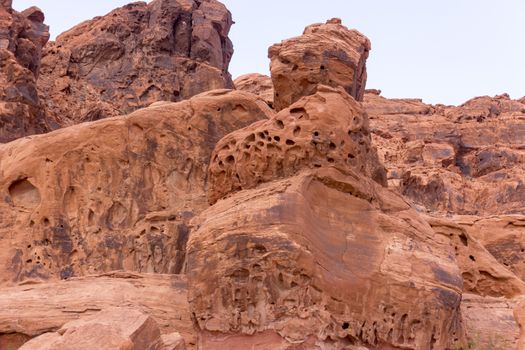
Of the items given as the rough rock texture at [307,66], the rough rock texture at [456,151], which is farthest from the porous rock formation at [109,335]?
the rough rock texture at [456,151]

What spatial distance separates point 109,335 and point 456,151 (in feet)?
144

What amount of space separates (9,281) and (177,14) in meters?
36.3

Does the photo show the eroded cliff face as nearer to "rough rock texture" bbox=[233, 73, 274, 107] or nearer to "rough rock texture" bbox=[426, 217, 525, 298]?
"rough rock texture" bbox=[426, 217, 525, 298]

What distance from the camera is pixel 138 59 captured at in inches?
1917

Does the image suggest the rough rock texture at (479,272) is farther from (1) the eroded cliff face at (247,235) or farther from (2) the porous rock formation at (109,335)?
(2) the porous rock formation at (109,335)

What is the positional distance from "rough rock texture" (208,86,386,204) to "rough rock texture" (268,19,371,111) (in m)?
4.38

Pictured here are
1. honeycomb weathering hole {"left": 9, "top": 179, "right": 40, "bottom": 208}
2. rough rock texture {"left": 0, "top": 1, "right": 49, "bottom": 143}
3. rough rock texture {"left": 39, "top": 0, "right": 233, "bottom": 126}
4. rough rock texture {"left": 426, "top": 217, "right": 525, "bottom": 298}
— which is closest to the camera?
rough rock texture {"left": 426, "top": 217, "right": 525, "bottom": 298}

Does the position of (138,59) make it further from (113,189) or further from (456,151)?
(113,189)

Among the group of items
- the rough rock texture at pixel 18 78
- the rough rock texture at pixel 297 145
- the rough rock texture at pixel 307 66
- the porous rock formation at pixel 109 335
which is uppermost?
the rough rock texture at pixel 18 78

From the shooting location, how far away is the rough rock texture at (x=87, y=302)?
10234 mm

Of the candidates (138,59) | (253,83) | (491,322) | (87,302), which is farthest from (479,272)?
(253,83)

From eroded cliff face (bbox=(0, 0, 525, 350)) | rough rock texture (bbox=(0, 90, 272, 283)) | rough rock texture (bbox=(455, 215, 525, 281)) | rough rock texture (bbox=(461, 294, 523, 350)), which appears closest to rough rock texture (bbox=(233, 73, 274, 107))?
eroded cliff face (bbox=(0, 0, 525, 350))

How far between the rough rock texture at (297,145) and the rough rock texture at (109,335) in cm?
327

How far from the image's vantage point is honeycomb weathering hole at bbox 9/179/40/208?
16.5m
